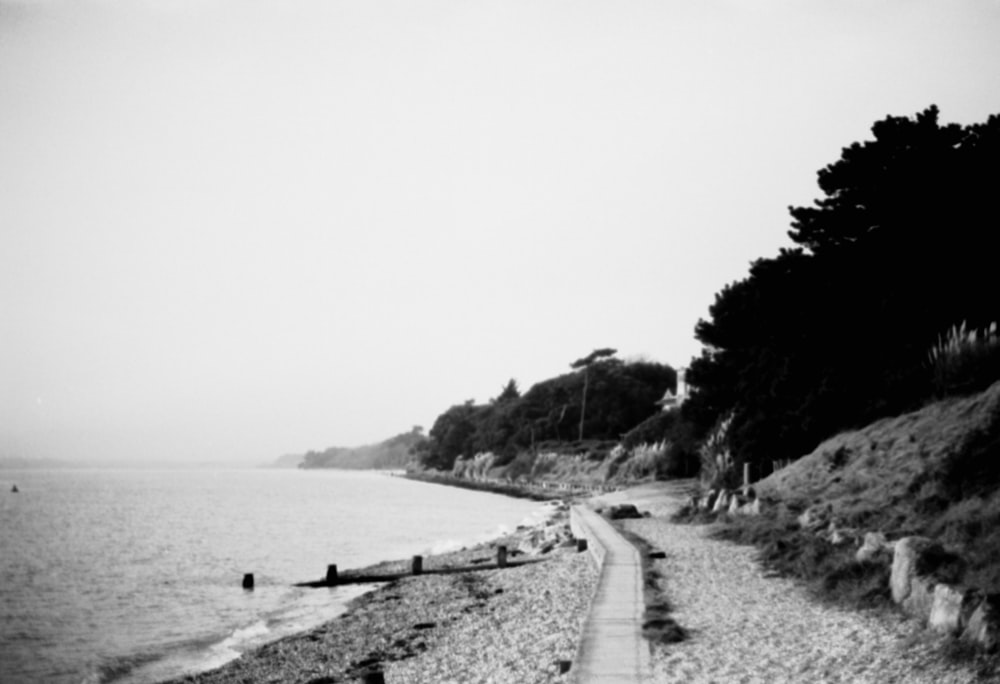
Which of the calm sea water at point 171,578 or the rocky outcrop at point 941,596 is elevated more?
the rocky outcrop at point 941,596

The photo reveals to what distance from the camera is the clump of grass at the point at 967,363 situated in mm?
17172

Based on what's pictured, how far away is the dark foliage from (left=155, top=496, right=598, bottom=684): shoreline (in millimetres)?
8543

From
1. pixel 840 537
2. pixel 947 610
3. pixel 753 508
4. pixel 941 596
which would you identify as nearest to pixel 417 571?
pixel 753 508

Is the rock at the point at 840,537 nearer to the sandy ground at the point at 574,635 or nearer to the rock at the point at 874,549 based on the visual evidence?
the rock at the point at 874,549

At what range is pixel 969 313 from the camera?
69.0ft

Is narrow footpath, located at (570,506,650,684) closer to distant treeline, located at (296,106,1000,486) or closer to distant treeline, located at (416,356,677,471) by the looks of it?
distant treeline, located at (296,106,1000,486)

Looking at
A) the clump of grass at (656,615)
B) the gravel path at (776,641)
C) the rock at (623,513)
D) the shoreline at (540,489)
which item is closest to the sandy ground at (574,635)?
the gravel path at (776,641)

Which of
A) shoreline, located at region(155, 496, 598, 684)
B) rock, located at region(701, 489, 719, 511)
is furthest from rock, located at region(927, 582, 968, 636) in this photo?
rock, located at region(701, 489, 719, 511)

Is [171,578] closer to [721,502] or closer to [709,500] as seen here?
[709,500]

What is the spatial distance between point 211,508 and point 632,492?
1716 inches

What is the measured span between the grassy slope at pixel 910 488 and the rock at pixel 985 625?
1.05m

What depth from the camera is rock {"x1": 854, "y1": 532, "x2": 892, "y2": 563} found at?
12283 millimetres

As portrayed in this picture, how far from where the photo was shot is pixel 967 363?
1750 cm

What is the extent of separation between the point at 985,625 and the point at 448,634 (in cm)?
842
